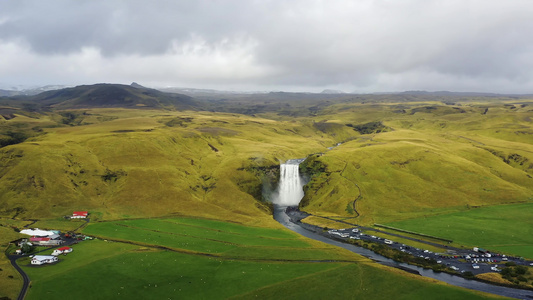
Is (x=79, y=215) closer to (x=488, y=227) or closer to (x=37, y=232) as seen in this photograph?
(x=37, y=232)

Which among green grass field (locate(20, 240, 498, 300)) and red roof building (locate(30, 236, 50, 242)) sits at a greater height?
red roof building (locate(30, 236, 50, 242))

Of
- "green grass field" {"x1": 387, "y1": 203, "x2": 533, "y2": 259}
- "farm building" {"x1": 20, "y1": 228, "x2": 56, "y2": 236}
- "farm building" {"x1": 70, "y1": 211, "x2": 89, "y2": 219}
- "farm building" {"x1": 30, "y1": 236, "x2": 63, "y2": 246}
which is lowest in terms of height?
"green grass field" {"x1": 387, "y1": 203, "x2": 533, "y2": 259}

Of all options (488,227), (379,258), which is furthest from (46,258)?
(488,227)

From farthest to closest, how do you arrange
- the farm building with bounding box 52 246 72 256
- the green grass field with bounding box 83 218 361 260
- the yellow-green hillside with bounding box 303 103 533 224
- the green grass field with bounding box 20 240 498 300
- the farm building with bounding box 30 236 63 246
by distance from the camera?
the yellow-green hillside with bounding box 303 103 533 224, the green grass field with bounding box 83 218 361 260, the farm building with bounding box 30 236 63 246, the farm building with bounding box 52 246 72 256, the green grass field with bounding box 20 240 498 300

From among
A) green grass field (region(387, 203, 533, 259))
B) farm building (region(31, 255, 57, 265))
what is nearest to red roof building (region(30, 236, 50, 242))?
farm building (region(31, 255, 57, 265))

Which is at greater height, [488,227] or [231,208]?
[488,227]

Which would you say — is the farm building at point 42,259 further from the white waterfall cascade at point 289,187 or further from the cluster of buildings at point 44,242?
the white waterfall cascade at point 289,187

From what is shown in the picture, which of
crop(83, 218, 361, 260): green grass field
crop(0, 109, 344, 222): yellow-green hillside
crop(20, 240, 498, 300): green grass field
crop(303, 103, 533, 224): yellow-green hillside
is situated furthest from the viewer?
crop(303, 103, 533, 224): yellow-green hillside

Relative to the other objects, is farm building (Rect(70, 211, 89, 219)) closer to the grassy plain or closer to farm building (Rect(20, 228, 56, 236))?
farm building (Rect(20, 228, 56, 236))
